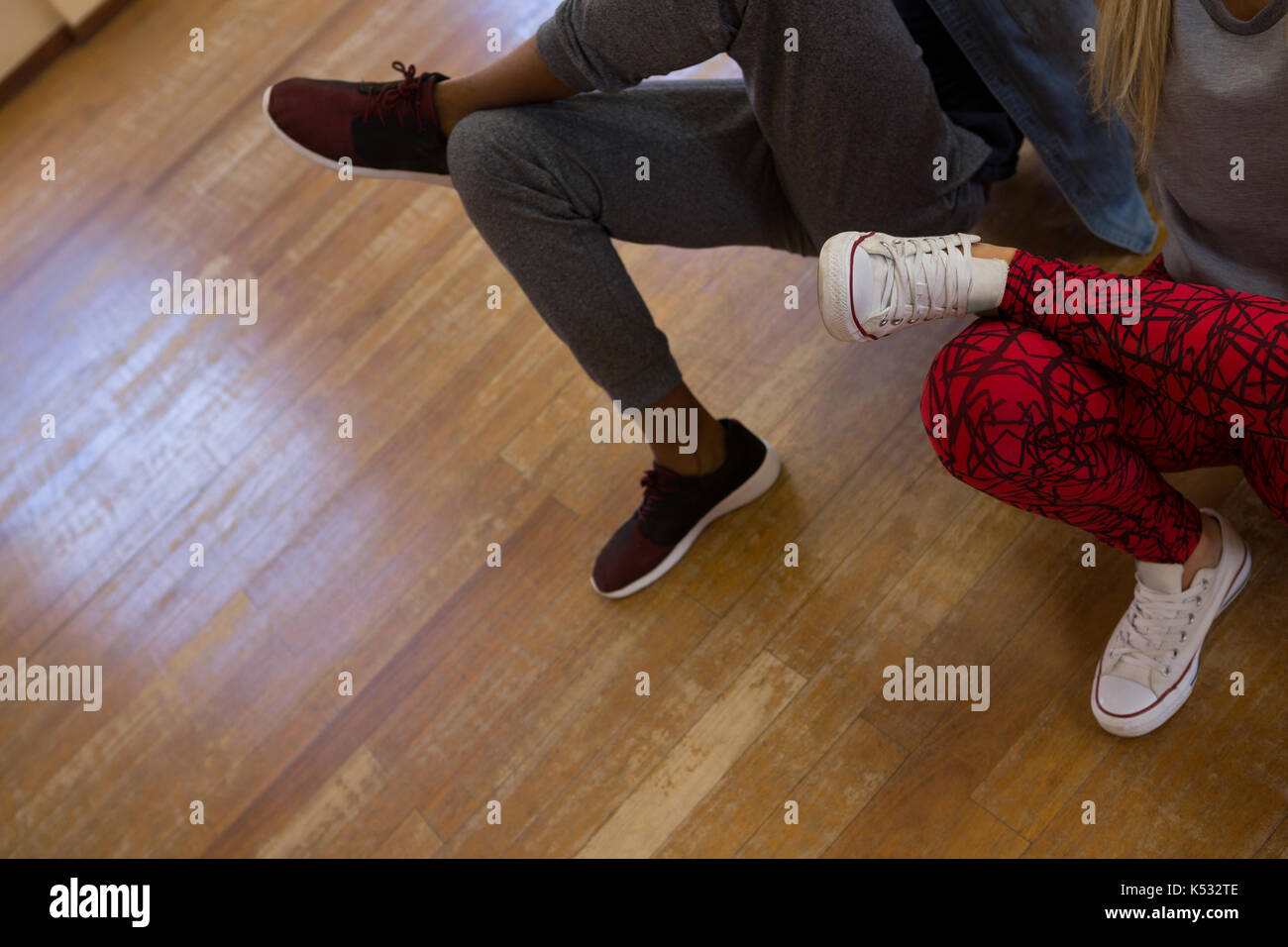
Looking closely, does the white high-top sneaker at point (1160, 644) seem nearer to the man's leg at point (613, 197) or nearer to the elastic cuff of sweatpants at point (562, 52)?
the man's leg at point (613, 197)

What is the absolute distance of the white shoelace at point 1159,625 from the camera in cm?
109

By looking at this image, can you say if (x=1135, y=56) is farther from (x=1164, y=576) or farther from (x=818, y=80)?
(x=1164, y=576)

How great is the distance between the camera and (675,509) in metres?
1.36

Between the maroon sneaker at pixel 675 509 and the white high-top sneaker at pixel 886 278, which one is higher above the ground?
the white high-top sneaker at pixel 886 278

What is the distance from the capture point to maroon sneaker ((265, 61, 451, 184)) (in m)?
1.21

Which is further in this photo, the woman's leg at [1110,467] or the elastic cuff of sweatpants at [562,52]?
the elastic cuff of sweatpants at [562,52]

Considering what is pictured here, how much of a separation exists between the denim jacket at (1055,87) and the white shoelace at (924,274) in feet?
1.16

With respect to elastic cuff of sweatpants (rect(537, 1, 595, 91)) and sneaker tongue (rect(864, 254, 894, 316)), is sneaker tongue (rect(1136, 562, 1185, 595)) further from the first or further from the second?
elastic cuff of sweatpants (rect(537, 1, 595, 91))

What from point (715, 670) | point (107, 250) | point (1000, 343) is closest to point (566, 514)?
point (715, 670)

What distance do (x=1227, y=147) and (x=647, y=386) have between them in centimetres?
62

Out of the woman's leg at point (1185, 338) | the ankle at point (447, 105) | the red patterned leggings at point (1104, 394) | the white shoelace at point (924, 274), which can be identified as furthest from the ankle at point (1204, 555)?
the ankle at point (447, 105)

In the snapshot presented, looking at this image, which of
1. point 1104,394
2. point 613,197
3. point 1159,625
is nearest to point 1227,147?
point 1104,394
